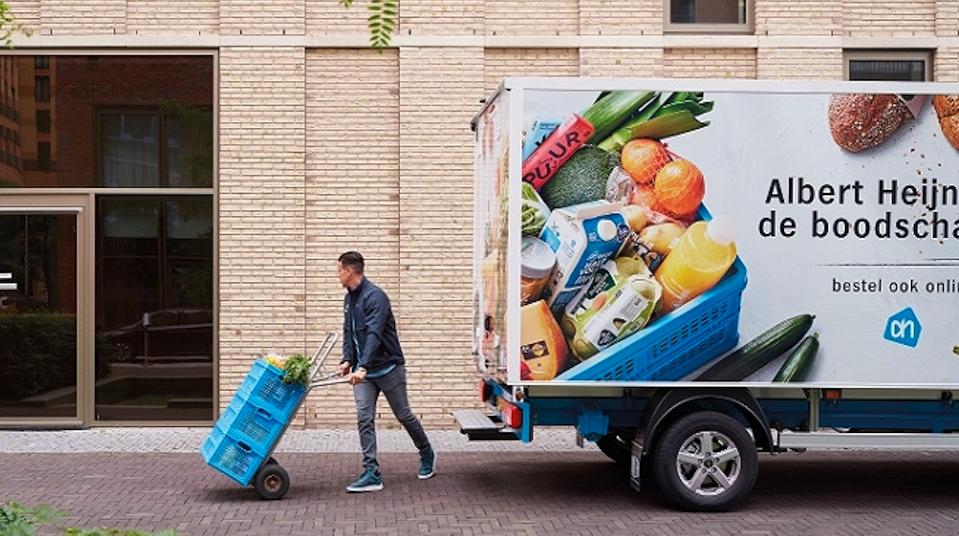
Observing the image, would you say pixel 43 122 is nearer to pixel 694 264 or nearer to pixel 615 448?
pixel 615 448

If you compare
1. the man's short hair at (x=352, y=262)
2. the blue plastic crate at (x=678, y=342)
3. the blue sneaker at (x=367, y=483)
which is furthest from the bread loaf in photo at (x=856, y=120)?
the blue sneaker at (x=367, y=483)

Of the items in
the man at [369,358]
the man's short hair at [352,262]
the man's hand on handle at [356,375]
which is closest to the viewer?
the man's hand on handle at [356,375]

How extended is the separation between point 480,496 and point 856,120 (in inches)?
155

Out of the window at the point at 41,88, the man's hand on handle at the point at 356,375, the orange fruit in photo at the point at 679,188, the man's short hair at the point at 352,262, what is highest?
the window at the point at 41,88

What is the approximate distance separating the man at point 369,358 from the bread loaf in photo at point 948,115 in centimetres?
433

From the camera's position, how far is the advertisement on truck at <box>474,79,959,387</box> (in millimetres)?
8594

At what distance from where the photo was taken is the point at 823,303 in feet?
28.7

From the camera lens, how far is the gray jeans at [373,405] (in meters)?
9.60

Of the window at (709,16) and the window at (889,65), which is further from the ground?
the window at (709,16)

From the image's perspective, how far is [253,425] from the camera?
30.2ft

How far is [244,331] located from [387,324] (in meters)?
3.73

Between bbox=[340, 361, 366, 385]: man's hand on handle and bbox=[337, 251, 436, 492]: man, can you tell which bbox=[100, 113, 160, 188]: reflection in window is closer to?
bbox=[337, 251, 436, 492]: man

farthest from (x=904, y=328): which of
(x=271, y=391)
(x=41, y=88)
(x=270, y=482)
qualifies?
(x=41, y=88)

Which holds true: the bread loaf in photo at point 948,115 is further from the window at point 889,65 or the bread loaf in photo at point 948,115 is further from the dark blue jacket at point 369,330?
the window at point 889,65
